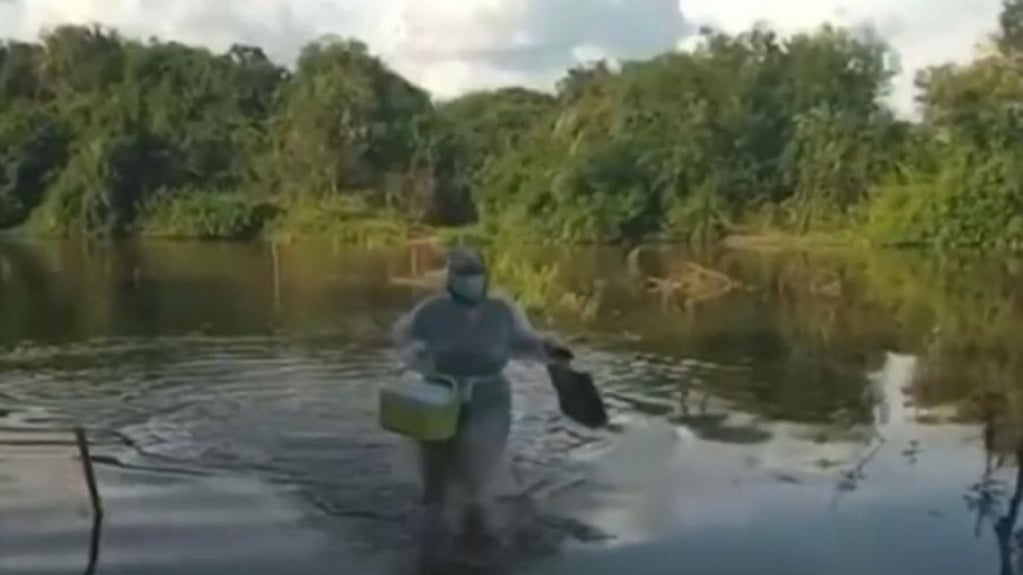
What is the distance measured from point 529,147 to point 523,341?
60.7 metres

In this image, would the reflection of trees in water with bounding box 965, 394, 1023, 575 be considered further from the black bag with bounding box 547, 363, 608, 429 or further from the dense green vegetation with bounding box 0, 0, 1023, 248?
the dense green vegetation with bounding box 0, 0, 1023, 248

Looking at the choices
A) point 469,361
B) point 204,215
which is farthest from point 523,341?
point 204,215

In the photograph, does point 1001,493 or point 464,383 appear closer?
point 464,383

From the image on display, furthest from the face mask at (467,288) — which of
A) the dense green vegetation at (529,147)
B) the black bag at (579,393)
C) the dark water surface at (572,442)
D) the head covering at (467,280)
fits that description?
the dense green vegetation at (529,147)

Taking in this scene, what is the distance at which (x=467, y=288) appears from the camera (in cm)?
1005

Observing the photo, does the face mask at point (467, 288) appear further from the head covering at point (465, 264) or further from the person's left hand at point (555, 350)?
the person's left hand at point (555, 350)

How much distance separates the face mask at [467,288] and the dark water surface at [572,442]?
1.42m

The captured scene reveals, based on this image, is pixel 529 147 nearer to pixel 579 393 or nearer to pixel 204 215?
pixel 204 215

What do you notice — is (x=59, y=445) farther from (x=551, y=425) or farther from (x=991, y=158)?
(x=991, y=158)

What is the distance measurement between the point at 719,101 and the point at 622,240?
10.4 m

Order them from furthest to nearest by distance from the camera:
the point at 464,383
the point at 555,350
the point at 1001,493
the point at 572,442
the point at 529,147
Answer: the point at 529,147, the point at 572,442, the point at 1001,493, the point at 555,350, the point at 464,383

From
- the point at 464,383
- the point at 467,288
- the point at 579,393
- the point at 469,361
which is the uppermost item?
the point at 467,288

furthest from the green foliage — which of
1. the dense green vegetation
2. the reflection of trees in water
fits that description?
the reflection of trees in water

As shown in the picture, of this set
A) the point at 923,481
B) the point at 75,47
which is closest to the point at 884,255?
the point at 923,481
